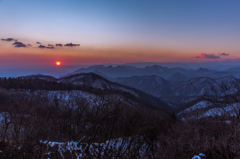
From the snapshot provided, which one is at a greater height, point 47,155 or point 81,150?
point 47,155

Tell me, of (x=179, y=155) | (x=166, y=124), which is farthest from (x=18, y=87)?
(x=179, y=155)

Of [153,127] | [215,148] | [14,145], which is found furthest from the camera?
[153,127]

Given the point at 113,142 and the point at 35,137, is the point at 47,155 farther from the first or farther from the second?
the point at 113,142

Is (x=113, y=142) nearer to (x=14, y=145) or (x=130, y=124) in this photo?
(x=130, y=124)

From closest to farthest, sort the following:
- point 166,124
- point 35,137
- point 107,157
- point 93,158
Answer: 1. point 35,137
2. point 93,158
3. point 107,157
4. point 166,124

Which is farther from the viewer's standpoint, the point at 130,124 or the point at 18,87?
the point at 18,87

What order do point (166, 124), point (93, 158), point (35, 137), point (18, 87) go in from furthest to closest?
point (18, 87), point (166, 124), point (93, 158), point (35, 137)

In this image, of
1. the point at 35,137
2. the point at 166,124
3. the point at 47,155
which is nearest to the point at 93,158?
the point at 47,155

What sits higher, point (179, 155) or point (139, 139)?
point (179, 155)

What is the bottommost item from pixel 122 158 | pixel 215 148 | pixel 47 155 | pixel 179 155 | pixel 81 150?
pixel 122 158
